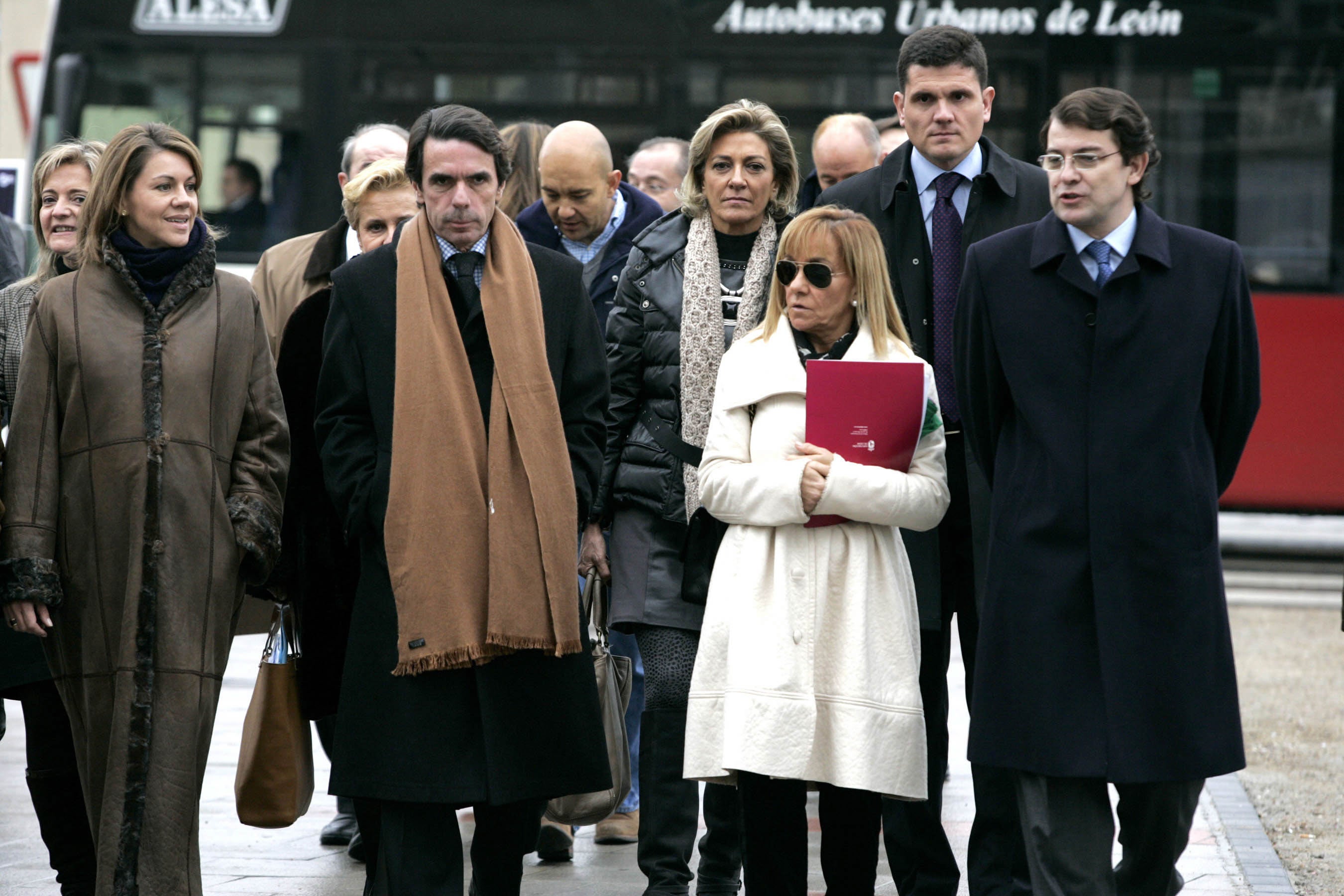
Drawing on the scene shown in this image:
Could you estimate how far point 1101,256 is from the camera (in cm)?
439

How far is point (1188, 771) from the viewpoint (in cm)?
418

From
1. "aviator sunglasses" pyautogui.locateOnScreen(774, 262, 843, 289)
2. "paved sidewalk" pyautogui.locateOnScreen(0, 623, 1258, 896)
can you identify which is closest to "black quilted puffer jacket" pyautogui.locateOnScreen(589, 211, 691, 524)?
"aviator sunglasses" pyautogui.locateOnScreen(774, 262, 843, 289)

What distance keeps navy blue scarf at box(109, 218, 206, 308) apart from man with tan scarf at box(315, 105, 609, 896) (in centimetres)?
46

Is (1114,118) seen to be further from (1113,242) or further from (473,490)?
(473,490)

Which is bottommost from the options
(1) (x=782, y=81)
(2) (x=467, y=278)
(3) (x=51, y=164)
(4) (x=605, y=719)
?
(4) (x=605, y=719)

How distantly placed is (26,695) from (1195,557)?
122 inches

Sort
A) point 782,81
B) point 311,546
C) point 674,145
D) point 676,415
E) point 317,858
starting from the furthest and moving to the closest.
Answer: point 782,81, point 674,145, point 317,858, point 676,415, point 311,546

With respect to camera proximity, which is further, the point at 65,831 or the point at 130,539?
the point at 65,831

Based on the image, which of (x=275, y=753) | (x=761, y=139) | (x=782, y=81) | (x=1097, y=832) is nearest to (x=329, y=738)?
(x=275, y=753)

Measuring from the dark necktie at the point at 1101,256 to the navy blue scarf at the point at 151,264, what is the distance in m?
2.27

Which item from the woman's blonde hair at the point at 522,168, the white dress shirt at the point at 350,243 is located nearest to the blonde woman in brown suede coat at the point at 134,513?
the white dress shirt at the point at 350,243

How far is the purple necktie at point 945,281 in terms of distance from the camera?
207 inches

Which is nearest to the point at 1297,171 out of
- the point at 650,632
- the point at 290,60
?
the point at 290,60

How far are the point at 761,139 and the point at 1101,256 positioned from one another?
4.56 feet
